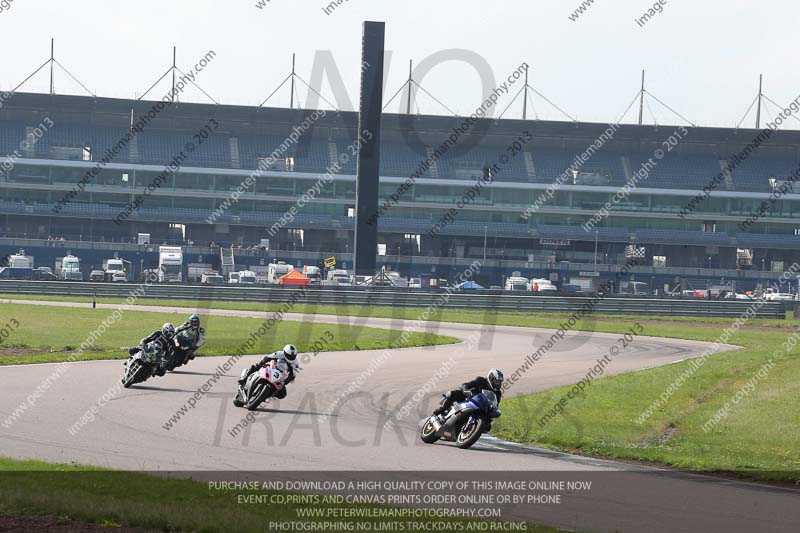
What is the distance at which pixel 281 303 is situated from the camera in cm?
5281

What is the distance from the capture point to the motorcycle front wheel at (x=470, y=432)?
15023 millimetres

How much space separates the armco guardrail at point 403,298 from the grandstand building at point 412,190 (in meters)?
26.5

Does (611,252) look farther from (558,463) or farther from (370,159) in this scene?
(558,463)

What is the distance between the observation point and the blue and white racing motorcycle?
49.5 feet

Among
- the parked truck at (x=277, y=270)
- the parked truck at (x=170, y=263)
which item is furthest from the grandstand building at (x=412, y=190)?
the parked truck at (x=277, y=270)

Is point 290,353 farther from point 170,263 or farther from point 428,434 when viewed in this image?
point 170,263

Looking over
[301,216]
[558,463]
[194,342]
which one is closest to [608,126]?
[301,216]

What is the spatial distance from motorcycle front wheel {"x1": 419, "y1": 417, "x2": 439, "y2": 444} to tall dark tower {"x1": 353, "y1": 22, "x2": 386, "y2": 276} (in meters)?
39.8

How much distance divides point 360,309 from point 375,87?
38.9ft

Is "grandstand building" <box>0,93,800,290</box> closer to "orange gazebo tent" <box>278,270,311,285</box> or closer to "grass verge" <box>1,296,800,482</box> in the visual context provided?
"orange gazebo tent" <box>278,270,311,285</box>

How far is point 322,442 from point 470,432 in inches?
85.7

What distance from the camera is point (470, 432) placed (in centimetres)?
1514

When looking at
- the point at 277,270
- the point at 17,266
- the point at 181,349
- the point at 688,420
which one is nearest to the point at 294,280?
the point at 277,270

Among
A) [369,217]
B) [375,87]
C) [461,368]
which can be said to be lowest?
[461,368]
